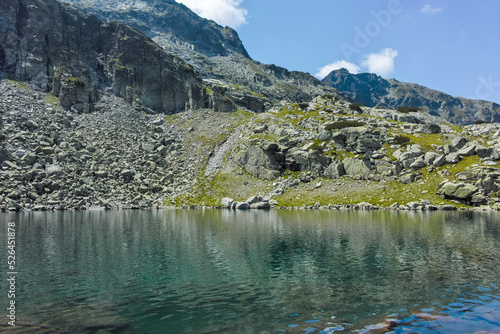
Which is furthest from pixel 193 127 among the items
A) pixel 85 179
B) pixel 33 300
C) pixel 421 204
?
pixel 33 300

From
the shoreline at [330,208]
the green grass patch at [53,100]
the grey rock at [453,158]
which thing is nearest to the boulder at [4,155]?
the shoreline at [330,208]

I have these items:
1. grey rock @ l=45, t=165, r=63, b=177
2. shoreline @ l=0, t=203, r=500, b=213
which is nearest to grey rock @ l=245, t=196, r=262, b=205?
shoreline @ l=0, t=203, r=500, b=213

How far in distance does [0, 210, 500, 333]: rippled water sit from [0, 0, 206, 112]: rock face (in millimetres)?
119516

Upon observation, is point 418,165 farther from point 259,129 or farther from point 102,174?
point 102,174

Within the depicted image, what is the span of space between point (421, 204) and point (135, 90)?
137674mm

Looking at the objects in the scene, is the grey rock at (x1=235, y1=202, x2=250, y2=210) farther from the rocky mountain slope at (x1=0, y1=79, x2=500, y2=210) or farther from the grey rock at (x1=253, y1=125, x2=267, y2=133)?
the grey rock at (x1=253, y1=125, x2=267, y2=133)

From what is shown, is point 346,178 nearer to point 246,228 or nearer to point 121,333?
point 246,228

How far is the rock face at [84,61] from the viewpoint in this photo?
134125mm

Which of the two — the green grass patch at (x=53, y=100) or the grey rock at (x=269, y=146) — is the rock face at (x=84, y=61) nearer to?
the green grass patch at (x=53, y=100)

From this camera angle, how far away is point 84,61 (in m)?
153

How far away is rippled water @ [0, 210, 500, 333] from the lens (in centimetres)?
1627

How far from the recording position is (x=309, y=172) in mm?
110438

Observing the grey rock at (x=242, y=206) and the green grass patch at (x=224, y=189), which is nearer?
the grey rock at (x=242, y=206)

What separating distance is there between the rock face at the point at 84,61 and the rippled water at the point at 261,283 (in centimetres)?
11952
